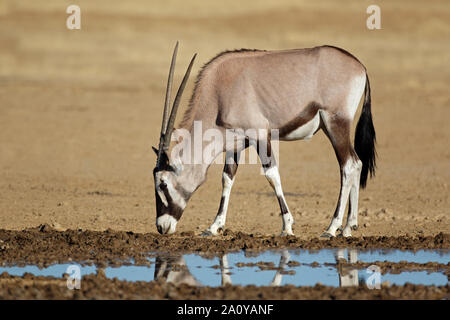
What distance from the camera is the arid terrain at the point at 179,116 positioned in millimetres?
11078

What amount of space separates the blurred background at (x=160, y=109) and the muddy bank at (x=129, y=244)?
119 cm

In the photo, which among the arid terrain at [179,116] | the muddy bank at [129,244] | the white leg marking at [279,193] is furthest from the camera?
the arid terrain at [179,116]

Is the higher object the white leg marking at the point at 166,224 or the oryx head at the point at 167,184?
the oryx head at the point at 167,184

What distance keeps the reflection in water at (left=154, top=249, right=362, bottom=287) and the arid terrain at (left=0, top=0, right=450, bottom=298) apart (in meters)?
0.89

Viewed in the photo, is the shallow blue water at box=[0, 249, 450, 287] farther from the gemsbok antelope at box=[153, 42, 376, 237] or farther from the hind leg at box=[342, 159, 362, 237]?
the gemsbok antelope at box=[153, 42, 376, 237]

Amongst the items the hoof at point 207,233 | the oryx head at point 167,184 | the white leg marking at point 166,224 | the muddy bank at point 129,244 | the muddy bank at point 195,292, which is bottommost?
the hoof at point 207,233

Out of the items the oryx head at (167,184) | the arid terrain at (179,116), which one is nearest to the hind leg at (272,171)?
the arid terrain at (179,116)

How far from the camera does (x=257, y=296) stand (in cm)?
598

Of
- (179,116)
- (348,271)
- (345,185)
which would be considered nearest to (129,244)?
(348,271)

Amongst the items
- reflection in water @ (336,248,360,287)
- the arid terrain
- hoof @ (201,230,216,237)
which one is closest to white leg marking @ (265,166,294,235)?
the arid terrain

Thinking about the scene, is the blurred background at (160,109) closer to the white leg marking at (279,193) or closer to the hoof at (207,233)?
the white leg marking at (279,193)

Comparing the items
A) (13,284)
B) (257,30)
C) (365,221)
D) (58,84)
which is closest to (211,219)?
(365,221)

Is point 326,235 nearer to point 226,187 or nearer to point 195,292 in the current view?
point 226,187

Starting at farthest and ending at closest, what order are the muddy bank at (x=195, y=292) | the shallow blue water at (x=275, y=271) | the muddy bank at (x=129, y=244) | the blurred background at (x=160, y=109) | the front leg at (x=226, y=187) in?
1. the blurred background at (x=160, y=109)
2. the front leg at (x=226, y=187)
3. the muddy bank at (x=129, y=244)
4. the shallow blue water at (x=275, y=271)
5. the muddy bank at (x=195, y=292)
